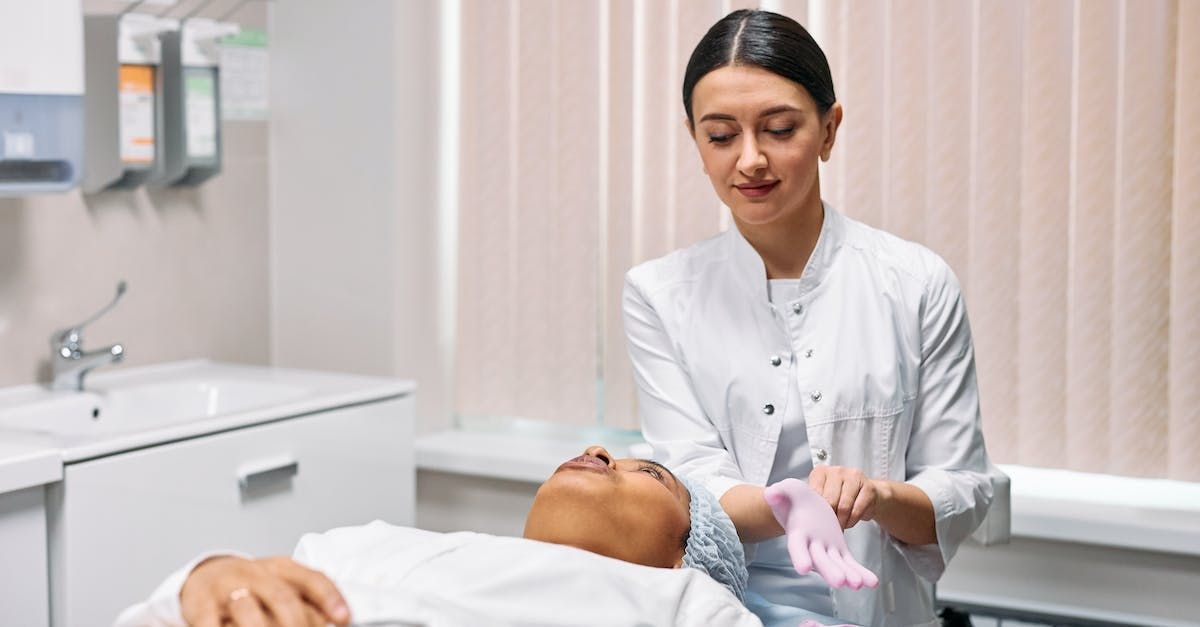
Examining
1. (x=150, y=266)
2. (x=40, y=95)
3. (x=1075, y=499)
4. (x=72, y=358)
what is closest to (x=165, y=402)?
(x=72, y=358)

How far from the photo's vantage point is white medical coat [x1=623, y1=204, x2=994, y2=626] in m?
1.73

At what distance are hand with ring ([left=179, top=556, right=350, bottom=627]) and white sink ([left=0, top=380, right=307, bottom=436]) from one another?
108cm

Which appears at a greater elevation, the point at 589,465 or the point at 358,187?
the point at 358,187

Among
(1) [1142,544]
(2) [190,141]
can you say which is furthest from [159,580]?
(1) [1142,544]

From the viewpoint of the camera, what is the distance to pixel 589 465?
152 cm

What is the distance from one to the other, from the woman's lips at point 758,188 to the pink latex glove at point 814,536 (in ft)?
1.31

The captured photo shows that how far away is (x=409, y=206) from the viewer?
9.93 feet

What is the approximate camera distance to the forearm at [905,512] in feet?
5.24

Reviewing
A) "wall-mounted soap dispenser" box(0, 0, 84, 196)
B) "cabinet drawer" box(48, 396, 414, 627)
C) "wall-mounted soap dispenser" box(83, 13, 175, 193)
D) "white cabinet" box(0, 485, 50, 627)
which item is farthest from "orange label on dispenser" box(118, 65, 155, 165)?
"white cabinet" box(0, 485, 50, 627)

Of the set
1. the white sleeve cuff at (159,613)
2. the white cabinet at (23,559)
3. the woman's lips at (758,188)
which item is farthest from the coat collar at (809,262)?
the white cabinet at (23,559)

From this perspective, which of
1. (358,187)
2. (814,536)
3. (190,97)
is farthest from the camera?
(358,187)

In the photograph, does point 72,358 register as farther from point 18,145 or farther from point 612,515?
point 612,515

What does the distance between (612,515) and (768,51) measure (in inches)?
24.3

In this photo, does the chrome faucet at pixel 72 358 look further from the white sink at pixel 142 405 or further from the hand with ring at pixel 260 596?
the hand with ring at pixel 260 596
